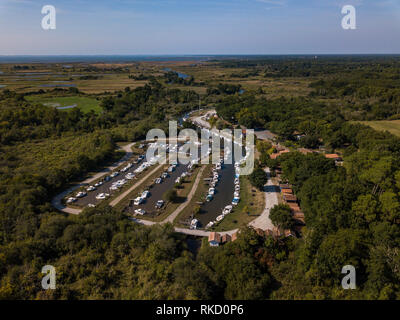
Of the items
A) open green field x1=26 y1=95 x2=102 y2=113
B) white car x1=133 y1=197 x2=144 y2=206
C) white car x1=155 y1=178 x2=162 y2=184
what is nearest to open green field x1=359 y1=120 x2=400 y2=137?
white car x1=155 y1=178 x2=162 y2=184

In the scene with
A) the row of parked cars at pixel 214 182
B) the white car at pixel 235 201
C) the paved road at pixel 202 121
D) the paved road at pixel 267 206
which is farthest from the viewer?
the paved road at pixel 202 121

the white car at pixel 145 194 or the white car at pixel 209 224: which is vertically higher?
the white car at pixel 145 194

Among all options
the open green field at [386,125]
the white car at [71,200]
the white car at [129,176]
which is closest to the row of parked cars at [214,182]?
the white car at [129,176]

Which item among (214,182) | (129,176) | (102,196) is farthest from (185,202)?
(129,176)

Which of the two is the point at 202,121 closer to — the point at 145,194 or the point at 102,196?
the point at 145,194

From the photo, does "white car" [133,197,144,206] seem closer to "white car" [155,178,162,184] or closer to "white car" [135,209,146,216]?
"white car" [135,209,146,216]

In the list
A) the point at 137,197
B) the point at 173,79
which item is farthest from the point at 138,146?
the point at 173,79

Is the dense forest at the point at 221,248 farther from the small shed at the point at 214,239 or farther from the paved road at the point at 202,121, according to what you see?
the paved road at the point at 202,121

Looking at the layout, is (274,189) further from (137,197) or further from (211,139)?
(211,139)

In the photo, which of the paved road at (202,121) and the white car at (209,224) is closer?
the white car at (209,224)
